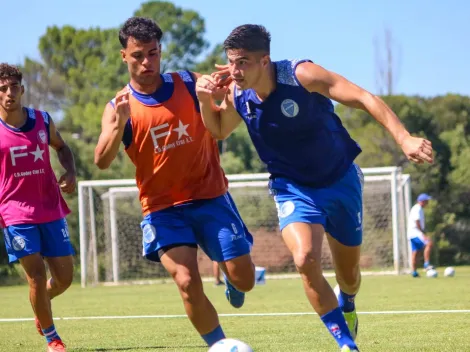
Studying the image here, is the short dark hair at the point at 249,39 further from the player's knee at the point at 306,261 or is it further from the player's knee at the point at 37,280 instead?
the player's knee at the point at 37,280

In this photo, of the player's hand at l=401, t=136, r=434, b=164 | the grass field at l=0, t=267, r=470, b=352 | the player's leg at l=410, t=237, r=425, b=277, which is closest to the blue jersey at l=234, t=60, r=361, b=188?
the player's hand at l=401, t=136, r=434, b=164

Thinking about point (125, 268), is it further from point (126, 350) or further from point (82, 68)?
point (82, 68)

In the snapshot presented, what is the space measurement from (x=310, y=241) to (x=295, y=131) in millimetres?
815

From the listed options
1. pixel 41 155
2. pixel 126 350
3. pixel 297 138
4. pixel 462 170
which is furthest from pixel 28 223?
pixel 462 170

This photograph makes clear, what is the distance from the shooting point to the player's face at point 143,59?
24.3ft

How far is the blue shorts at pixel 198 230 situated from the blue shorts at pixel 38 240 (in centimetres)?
196

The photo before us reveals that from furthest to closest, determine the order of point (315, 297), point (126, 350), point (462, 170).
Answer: point (462, 170), point (126, 350), point (315, 297)

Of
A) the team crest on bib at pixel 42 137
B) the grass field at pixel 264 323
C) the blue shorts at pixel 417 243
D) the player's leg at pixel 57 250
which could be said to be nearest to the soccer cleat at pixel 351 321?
the grass field at pixel 264 323

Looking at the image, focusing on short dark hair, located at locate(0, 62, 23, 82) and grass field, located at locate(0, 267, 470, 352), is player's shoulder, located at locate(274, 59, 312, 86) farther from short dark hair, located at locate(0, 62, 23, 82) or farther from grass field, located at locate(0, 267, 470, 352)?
short dark hair, located at locate(0, 62, 23, 82)

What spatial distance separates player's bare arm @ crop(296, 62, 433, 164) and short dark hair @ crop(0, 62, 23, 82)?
3254 millimetres

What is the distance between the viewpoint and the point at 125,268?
2648cm

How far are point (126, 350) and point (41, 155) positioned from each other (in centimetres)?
199

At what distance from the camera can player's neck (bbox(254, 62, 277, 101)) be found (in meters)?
7.13

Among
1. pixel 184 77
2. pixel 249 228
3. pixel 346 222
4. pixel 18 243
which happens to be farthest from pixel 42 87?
pixel 346 222
